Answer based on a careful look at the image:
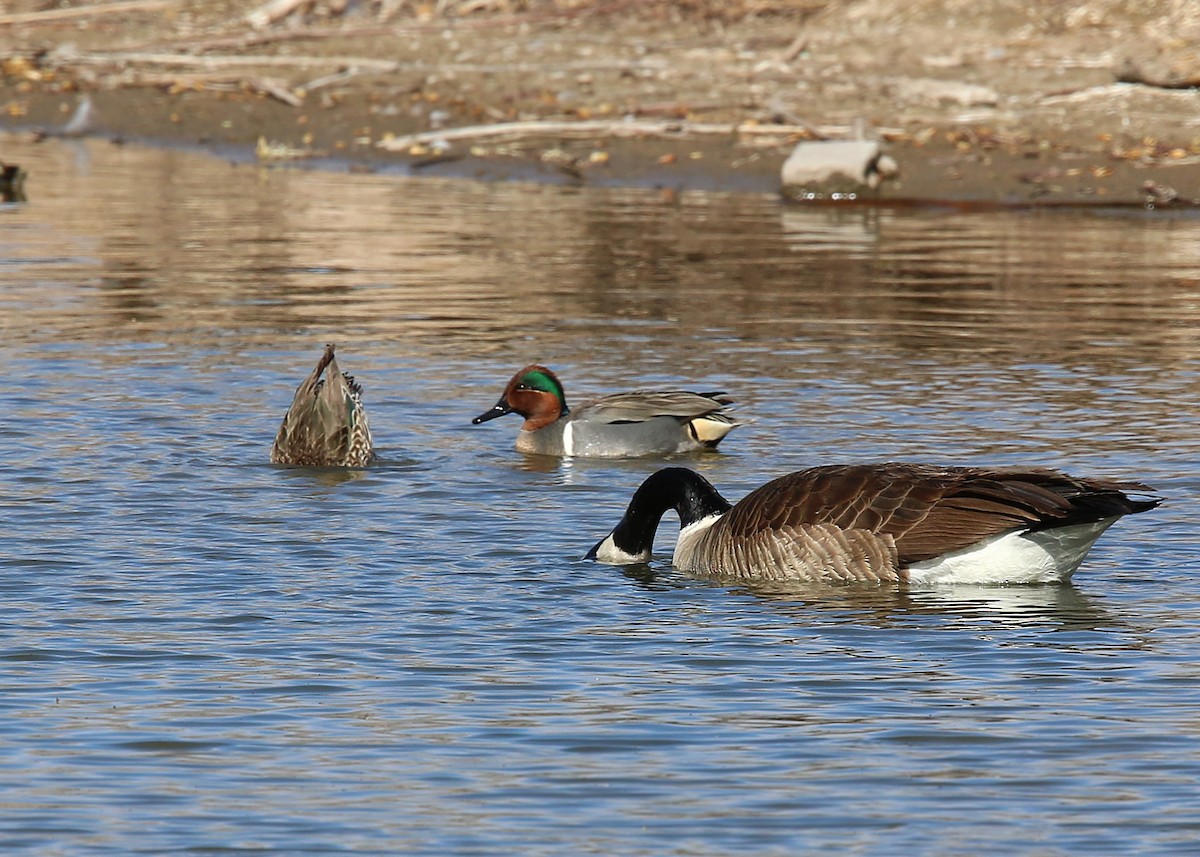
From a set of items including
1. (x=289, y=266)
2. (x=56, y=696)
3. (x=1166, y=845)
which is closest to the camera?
(x=1166, y=845)

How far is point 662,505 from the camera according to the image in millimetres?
10141

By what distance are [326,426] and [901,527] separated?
4043 mm

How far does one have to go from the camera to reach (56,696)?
296 inches

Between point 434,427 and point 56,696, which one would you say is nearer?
point 56,696

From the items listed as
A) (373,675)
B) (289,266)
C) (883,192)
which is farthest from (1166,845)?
(883,192)

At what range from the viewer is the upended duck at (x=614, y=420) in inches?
505

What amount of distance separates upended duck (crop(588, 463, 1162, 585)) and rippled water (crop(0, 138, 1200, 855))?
0.55 ft

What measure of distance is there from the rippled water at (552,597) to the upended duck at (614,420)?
24 centimetres

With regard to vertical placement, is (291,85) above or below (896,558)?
above

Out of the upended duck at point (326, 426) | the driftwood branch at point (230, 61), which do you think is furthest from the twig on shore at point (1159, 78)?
the upended duck at point (326, 426)

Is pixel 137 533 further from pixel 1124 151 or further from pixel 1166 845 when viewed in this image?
pixel 1124 151

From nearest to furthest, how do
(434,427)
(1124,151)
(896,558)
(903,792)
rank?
1. (903,792)
2. (896,558)
3. (434,427)
4. (1124,151)

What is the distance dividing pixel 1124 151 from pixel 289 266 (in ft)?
36.1

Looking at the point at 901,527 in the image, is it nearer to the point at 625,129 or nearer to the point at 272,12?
the point at 625,129
